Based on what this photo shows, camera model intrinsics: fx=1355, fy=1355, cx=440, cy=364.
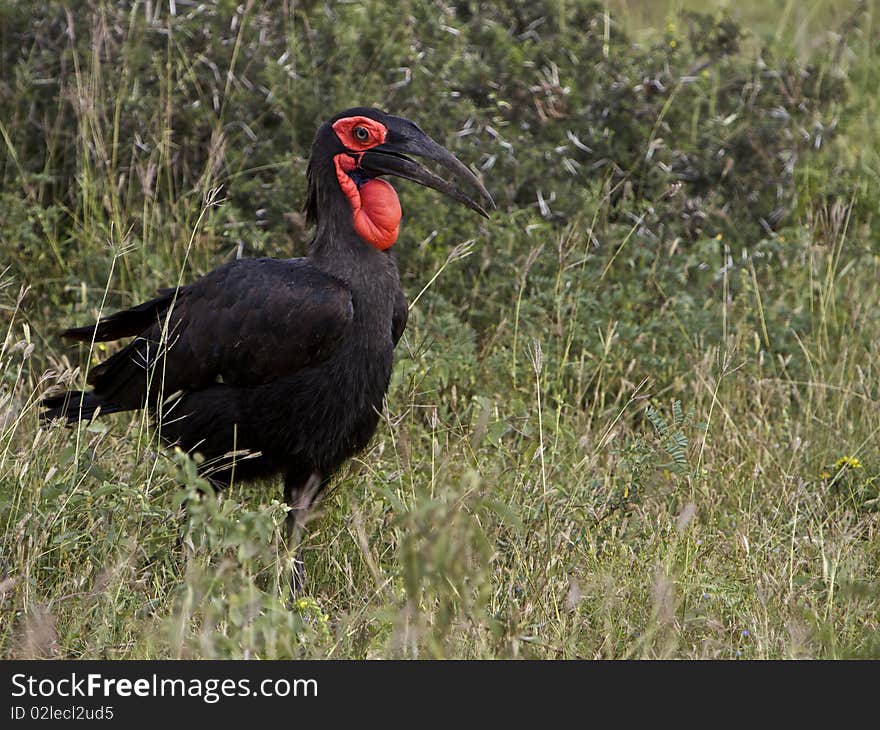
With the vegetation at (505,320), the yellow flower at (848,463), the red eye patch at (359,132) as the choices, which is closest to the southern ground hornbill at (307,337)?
the red eye patch at (359,132)

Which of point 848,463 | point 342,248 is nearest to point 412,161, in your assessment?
point 342,248

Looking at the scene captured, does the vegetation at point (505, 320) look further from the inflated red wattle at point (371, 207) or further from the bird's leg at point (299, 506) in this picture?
the inflated red wattle at point (371, 207)

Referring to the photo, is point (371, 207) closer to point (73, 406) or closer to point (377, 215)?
point (377, 215)

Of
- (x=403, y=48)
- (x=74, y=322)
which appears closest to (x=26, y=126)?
(x=74, y=322)

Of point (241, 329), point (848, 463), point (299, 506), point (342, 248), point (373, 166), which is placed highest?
point (373, 166)

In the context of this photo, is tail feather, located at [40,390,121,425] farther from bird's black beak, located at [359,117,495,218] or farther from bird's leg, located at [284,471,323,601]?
bird's black beak, located at [359,117,495,218]

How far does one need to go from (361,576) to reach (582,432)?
1133mm

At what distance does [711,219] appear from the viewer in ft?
19.0

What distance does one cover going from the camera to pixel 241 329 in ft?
12.9

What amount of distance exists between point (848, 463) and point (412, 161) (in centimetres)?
170

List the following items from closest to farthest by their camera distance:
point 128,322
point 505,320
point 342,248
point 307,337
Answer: point 307,337
point 342,248
point 128,322
point 505,320

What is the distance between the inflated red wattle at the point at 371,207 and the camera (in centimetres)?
404
